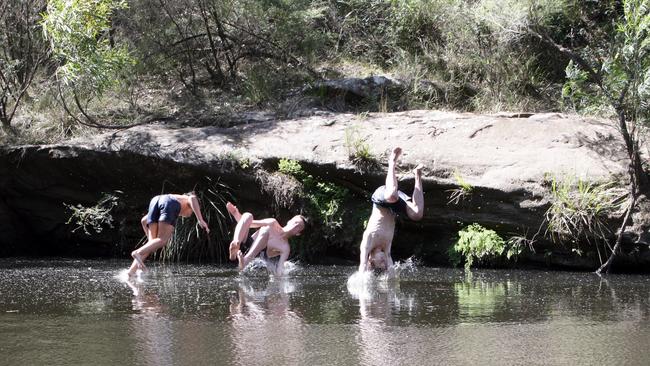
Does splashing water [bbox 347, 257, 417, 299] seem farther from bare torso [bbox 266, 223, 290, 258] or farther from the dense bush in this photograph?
the dense bush

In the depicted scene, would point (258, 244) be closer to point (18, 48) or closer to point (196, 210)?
point (196, 210)

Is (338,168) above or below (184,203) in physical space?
above

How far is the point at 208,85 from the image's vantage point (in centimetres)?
1906

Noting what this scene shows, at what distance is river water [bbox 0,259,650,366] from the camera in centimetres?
654

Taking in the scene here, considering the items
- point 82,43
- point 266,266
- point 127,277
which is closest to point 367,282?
point 266,266

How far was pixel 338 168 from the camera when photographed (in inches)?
547

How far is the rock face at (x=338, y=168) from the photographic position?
12977mm

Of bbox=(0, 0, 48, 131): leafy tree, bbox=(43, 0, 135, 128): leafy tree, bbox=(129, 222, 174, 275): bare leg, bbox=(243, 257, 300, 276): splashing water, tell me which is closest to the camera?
bbox=(129, 222, 174, 275): bare leg

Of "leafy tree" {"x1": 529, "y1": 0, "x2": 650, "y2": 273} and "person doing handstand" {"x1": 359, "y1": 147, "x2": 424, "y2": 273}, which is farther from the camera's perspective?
"leafy tree" {"x1": 529, "y1": 0, "x2": 650, "y2": 273}

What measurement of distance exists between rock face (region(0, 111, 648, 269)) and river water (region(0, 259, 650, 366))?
1441 mm

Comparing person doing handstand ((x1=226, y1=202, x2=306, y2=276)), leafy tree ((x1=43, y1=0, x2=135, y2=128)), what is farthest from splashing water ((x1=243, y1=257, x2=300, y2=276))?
leafy tree ((x1=43, y1=0, x2=135, y2=128))

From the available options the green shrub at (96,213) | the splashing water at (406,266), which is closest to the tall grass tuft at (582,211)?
the splashing water at (406,266)

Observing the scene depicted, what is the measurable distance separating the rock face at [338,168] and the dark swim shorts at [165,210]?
87.3 inches

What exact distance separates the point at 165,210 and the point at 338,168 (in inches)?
120
